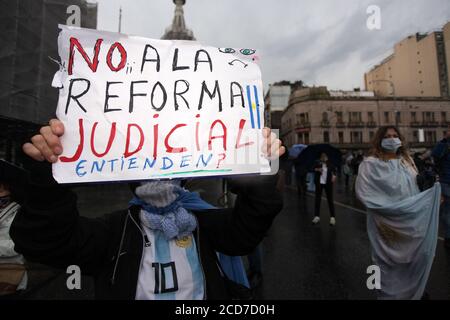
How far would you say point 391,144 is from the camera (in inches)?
125

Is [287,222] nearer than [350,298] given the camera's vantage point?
No

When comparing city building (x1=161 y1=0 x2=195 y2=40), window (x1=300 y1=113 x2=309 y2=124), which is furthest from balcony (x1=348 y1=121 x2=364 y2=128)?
city building (x1=161 y1=0 x2=195 y2=40)

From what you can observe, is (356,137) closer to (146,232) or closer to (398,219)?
(398,219)

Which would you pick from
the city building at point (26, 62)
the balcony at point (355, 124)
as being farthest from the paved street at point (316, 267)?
the balcony at point (355, 124)

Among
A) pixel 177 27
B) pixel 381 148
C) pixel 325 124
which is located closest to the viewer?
pixel 381 148

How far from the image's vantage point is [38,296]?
10.2ft

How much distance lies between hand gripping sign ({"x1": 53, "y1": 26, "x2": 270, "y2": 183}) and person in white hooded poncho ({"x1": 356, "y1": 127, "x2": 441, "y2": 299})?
2189mm

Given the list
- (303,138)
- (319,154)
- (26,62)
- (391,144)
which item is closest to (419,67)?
(303,138)

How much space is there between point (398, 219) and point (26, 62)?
13708 millimetres

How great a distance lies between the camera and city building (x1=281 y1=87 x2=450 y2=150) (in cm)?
5078

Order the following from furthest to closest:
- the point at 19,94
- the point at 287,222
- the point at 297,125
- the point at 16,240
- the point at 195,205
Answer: the point at 297,125 < the point at 19,94 < the point at 287,222 < the point at 195,205 < the point at 16,240

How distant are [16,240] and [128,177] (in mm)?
558
